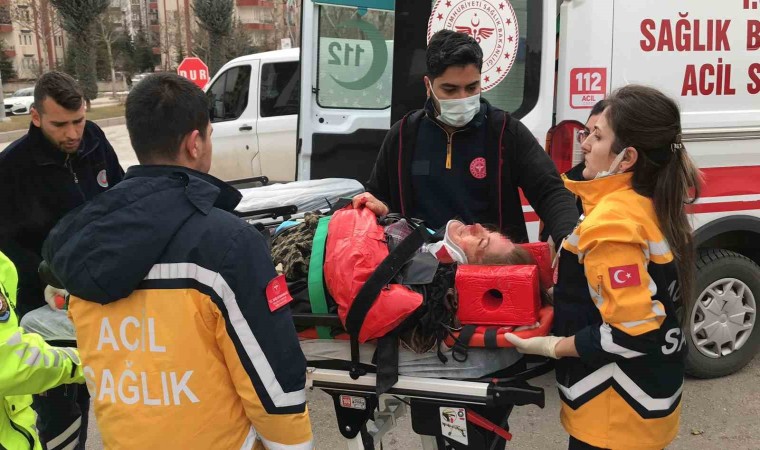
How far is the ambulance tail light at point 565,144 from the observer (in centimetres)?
324

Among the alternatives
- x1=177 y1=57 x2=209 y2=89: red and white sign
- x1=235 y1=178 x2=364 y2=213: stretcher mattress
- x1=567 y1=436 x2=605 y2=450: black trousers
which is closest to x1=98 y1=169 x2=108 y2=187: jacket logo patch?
x1=235 y1=178 x2=364 y2=213: stretcher mattress

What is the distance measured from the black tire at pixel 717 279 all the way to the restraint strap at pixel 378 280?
7.02 ft

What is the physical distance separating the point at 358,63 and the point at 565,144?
5.71 feet

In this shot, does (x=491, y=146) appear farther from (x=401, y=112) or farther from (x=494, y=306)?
(x=401, y=112)

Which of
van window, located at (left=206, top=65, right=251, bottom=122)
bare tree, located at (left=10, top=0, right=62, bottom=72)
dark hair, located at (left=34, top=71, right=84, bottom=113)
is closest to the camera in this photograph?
dark hair, located at (left=34, top=71, right=84, bottom=113)

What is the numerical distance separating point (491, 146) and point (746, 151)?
5.73 ft

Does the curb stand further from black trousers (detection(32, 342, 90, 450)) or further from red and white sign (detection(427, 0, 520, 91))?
red and white sign (detection(427, 0, 520, 91))

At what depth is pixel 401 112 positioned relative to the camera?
3566 millimetres

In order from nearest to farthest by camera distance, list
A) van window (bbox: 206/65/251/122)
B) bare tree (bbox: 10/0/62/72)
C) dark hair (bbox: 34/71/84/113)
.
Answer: dark hair (bbox: 34/71/84/113)
van window (bbox: 206/65/251/122)
bare tree (bbox: 10/0/62/72)

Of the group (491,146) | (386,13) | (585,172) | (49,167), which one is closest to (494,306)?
(585,172)

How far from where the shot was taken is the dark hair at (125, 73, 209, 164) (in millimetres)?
1536

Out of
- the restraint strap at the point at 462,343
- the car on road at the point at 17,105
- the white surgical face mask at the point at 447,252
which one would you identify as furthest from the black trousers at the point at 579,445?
the car on road at the point at 17,105

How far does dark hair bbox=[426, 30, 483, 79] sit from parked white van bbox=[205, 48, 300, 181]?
4.89m

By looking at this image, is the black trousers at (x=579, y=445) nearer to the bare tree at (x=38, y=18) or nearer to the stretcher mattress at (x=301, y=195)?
the stretcher mattress at (x=301, y=195)
